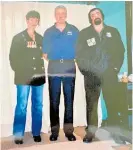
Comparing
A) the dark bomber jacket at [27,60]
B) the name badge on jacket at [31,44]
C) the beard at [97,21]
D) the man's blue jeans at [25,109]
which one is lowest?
the man's blue jeans at [25,109]

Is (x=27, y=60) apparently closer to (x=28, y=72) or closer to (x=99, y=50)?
(x=28, y=72)

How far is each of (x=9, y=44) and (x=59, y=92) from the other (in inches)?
10.0

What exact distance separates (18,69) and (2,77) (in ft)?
0.21

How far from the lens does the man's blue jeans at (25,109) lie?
0.96 meters

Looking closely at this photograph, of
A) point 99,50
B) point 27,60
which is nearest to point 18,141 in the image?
point 27,60

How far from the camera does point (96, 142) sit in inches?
39.0

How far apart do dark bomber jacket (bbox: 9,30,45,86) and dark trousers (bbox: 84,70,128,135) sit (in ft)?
0.59

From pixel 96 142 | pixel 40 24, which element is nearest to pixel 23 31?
pixel 40 24

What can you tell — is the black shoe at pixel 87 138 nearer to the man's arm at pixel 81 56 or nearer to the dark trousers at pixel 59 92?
the dark trousers at pixel 59 92

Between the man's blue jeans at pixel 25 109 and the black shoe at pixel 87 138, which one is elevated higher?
the man's blue jeans at pixel 25 109

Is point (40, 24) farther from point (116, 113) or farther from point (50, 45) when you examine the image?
point (116, 113)

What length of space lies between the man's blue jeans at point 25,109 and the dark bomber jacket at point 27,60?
26mm

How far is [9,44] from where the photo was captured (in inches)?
37.7

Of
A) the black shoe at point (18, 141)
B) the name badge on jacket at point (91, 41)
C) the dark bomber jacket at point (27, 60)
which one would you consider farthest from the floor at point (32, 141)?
the name badge on jacket at point (91, 41)
